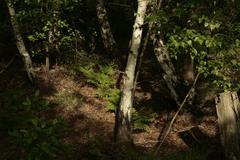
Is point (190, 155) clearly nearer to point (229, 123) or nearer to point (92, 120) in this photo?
point (229, 123)

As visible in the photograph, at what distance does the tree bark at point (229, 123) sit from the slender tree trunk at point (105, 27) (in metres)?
6.66

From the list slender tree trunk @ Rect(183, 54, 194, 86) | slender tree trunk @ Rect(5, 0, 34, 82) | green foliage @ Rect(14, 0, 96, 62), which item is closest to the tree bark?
slender tree trunk @ Rect(183, 54, 194, 86)

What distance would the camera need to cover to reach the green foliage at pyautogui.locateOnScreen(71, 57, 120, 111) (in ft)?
44.4

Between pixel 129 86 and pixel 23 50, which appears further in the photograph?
pixel 23 50

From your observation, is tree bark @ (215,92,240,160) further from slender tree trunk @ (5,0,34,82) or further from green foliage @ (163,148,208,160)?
slender tree trunk @ (5,0,34,82)

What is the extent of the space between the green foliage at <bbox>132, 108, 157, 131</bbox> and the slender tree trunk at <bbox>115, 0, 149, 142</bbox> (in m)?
1.04

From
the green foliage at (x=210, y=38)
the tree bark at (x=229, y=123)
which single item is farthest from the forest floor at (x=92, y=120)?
the green foliage at (x=210, y=38)

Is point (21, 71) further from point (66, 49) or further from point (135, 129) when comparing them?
point (135, 129)

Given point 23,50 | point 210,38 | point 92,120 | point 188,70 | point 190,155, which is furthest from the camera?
point 23,50

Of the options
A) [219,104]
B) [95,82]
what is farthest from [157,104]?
[219,104]

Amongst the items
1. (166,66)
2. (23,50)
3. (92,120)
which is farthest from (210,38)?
(23,50)

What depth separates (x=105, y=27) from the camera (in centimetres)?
1591

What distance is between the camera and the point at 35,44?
16578mm

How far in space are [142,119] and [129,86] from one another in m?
1.86
